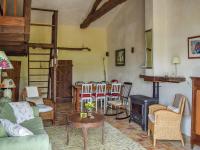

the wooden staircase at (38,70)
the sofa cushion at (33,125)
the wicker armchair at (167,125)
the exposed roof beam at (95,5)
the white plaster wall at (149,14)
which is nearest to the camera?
the sofa cushion at (33,125)

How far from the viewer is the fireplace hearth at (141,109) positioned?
470cm

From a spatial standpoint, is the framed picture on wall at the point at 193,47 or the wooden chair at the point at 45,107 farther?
the wooden chair at the point at 45,107

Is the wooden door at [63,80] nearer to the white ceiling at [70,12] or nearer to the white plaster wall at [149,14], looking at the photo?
the white ceiling at [70,12]

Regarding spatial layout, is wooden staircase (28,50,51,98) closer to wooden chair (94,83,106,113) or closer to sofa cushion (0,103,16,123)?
wooden chair (94,83,106,113)

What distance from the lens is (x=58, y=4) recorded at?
23.2 feet

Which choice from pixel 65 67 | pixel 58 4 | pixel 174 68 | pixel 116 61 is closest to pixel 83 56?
pixel 65 67

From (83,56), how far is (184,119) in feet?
17.2

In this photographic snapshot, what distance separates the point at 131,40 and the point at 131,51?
354 mm

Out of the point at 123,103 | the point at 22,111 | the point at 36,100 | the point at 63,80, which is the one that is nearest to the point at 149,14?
the point at 123,103

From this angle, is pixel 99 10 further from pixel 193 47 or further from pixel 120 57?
pixel 193 47

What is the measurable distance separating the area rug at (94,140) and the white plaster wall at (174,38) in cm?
136

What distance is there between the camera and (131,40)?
6734 mm

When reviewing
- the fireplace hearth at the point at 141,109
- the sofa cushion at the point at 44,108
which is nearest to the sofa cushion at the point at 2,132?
the sofa cushion at the point at 44,108

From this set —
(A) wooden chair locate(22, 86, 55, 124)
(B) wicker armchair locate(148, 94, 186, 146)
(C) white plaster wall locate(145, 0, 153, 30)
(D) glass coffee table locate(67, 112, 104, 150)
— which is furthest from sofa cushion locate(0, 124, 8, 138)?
(C) white plaster wall locate(145, 0, 153, 30)
